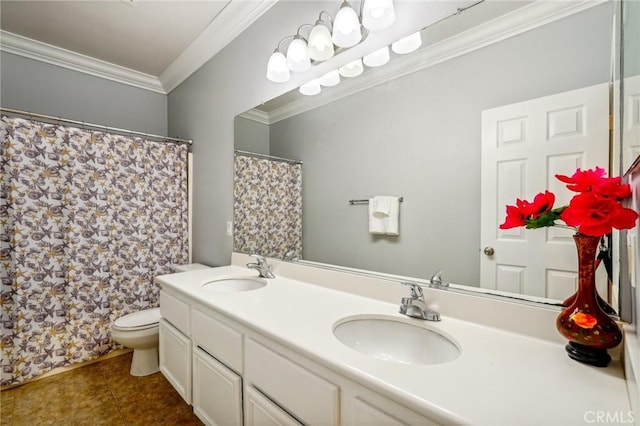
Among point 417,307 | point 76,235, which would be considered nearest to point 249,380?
point 417,307

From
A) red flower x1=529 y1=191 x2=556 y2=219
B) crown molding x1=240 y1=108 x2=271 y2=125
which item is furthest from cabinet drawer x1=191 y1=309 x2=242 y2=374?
crown molding x1=240 y1=108 x2=271 y2=125

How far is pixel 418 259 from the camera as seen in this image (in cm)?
119

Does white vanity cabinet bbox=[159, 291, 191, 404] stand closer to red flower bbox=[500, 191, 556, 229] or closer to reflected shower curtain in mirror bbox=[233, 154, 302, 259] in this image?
reflected shower curtain in mirror bbox=[233, 154, 302, 259]

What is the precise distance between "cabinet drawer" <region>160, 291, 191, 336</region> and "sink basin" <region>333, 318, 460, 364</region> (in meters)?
0.86

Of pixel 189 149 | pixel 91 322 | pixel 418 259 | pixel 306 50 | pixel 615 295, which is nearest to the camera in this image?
pixel 615 295

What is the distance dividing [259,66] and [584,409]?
2115 millimetres

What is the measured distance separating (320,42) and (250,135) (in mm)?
776

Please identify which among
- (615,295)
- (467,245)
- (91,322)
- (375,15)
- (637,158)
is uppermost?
(375,15)

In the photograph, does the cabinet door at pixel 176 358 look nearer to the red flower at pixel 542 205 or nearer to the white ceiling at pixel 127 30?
the red flower at pixel 542 205

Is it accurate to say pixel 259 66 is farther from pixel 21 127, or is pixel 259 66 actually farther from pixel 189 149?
pixel 21 127

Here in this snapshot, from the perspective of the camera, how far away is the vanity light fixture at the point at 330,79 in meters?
1.48

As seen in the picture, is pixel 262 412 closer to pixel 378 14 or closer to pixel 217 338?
pixel 217 338

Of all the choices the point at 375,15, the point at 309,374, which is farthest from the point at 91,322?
the point at 375,15

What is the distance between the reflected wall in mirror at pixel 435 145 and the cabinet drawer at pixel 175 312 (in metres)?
0.68
